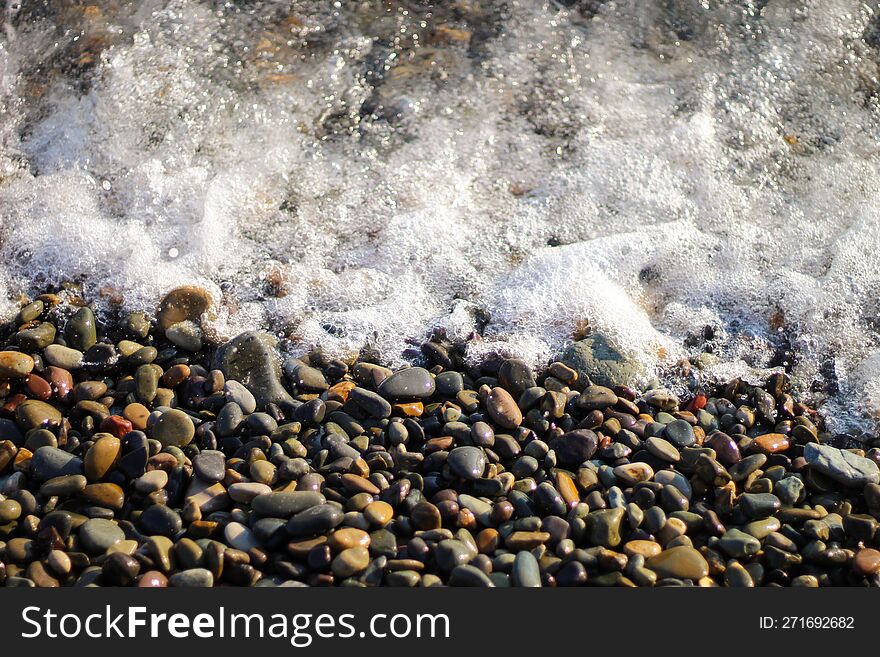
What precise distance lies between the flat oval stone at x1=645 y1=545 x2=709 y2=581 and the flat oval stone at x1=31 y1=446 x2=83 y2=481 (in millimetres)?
1788

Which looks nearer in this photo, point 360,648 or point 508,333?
point 360,648

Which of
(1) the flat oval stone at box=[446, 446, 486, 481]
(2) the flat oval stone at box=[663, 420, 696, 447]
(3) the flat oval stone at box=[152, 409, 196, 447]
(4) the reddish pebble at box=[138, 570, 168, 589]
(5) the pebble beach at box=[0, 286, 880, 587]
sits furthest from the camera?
(2) the flat oval stone at box=[663, 420, 696, 447]

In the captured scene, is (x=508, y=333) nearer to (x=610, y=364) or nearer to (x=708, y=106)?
(x=610, y=364)

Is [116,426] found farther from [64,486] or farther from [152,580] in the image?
[152,580]

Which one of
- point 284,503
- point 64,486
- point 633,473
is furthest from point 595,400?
point 64,486

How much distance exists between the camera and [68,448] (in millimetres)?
2787

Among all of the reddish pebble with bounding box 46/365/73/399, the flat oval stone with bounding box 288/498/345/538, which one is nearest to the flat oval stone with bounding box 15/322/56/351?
the reddish pebble with bounding box 46/365/73/399

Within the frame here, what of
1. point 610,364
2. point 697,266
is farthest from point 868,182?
point 610,364

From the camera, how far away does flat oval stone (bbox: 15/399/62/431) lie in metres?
2.87

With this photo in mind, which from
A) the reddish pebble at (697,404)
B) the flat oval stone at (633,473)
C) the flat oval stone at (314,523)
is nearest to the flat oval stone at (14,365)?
the flat oval stone at (314,523)

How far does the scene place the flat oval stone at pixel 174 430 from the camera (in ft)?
9.28

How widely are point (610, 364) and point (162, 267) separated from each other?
76.1 inches

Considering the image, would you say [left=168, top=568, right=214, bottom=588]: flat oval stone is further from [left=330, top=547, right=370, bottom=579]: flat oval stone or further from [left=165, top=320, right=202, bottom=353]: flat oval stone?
[left=165, top=320, right=202, bottom=353]: flat oval stone

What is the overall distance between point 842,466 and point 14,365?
2878 millimetres
